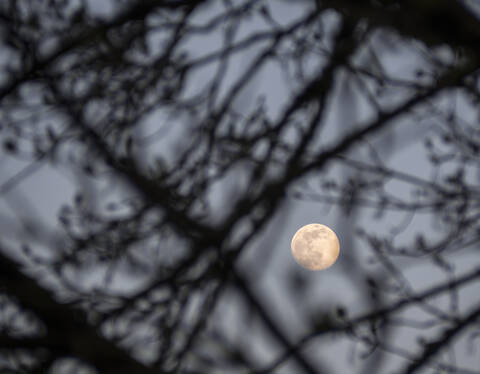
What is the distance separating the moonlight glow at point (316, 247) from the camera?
205 cm

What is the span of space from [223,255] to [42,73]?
62.3 inches

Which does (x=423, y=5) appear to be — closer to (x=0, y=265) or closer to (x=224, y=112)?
(x=224, y=112)

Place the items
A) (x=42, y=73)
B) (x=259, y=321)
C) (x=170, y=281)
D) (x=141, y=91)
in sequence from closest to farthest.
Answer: (x=259, y=321), (x=170, y=281), (x=42, y=73), (x=141, y=91)

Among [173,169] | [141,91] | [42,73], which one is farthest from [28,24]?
[173,169]

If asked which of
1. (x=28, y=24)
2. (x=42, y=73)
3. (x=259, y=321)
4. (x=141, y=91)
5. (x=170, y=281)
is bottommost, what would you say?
(x=170, y=281)

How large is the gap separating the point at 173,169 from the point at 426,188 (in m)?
1.69

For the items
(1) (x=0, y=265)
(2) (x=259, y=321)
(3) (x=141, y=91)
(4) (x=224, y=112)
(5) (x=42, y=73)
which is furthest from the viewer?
(3) (x=141, y=91)

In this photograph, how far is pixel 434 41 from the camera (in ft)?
6.31

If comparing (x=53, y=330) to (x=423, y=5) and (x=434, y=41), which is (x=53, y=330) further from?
(x=434, y=41)

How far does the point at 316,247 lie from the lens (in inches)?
87.6

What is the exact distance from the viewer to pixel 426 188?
3086 millimetres

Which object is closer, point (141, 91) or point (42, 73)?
point (42, 73)

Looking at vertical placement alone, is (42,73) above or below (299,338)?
above

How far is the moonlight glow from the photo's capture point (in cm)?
205
